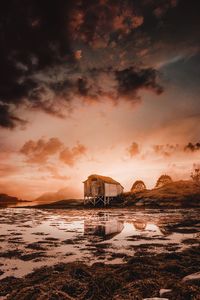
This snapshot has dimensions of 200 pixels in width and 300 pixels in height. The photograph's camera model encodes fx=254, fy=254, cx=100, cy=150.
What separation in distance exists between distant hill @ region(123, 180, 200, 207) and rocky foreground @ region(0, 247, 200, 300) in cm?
4179

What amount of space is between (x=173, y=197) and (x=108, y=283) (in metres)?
47.7

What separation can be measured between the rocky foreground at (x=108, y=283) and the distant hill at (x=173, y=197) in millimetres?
41792

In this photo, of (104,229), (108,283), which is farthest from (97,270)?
(104,229)

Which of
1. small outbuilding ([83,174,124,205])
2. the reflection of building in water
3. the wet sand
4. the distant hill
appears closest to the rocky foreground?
the wet sand

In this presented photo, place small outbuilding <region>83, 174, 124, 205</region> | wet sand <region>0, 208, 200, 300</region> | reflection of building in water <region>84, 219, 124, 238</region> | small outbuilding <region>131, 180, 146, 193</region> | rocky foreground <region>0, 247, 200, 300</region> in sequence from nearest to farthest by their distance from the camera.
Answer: rocky foreground <region>0, 247, 200, 300</region> < wet sand <region>0, 208, 200, 300</region> < reflection of building in water <region>84, 219, 124, 238</region> < small outbuilding <region>83, 174, 124, 205</region> < small outbuilding <region>131, 180, 146, 193</region>

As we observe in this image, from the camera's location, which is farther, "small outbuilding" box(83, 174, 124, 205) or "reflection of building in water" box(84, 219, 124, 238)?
"small outbuilding" box(83, 174, 124, 205)

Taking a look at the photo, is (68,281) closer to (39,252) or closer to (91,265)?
(91,265)

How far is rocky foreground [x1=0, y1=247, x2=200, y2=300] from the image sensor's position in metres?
5.12

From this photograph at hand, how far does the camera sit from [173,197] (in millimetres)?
50719

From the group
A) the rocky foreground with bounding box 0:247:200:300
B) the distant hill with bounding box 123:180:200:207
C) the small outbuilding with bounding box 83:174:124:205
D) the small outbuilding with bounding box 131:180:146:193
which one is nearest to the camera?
the rocky foreground with bounding box 0:247:200:300

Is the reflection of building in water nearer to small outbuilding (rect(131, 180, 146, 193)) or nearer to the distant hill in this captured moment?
the distant hill

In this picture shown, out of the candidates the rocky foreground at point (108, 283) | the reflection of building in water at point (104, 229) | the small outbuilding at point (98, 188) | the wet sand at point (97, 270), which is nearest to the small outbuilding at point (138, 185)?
the small outbuilding at point (98, 188)

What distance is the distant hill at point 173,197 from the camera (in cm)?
4781

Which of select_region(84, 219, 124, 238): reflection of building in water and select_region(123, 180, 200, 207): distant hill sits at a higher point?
select_region(123, 180, 200, 207): distant hill
